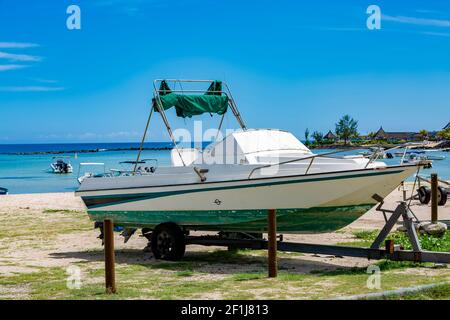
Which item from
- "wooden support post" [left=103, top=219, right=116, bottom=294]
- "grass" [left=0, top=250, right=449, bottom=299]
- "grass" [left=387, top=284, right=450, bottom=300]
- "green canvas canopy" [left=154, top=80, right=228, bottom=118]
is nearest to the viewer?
"grass" [left=387, top=284, right=450, bottom=300]

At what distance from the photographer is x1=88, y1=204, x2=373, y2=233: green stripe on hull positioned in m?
13.0

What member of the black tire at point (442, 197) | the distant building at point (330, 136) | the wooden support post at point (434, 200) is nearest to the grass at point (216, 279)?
the wooden support post at point (434, 200)

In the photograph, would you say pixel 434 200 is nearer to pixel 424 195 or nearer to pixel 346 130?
pixel 424 195

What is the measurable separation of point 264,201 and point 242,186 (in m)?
0.52

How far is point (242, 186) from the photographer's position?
13.0 metres

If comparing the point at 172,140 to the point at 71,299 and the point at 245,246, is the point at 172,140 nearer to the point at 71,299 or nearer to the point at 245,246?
the point at 245,246

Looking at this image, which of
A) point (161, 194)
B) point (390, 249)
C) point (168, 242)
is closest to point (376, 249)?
point (390, 249)

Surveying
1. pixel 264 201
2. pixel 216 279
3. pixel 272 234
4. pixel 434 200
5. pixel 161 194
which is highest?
pixel 161 194

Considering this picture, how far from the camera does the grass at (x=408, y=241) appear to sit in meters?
13.6

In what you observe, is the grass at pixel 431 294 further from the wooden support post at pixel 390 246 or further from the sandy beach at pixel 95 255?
the wooden support post at pixel 390 246

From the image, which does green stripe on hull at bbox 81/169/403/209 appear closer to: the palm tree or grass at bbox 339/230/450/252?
grass at bbox 339/230/450/252

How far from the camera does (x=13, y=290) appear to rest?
11133mm

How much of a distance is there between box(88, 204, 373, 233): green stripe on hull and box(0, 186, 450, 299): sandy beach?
2.50 ft

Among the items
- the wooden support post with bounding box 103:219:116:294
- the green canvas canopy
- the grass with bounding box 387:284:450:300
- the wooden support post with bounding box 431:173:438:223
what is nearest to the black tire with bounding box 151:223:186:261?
the green canvas canopy
